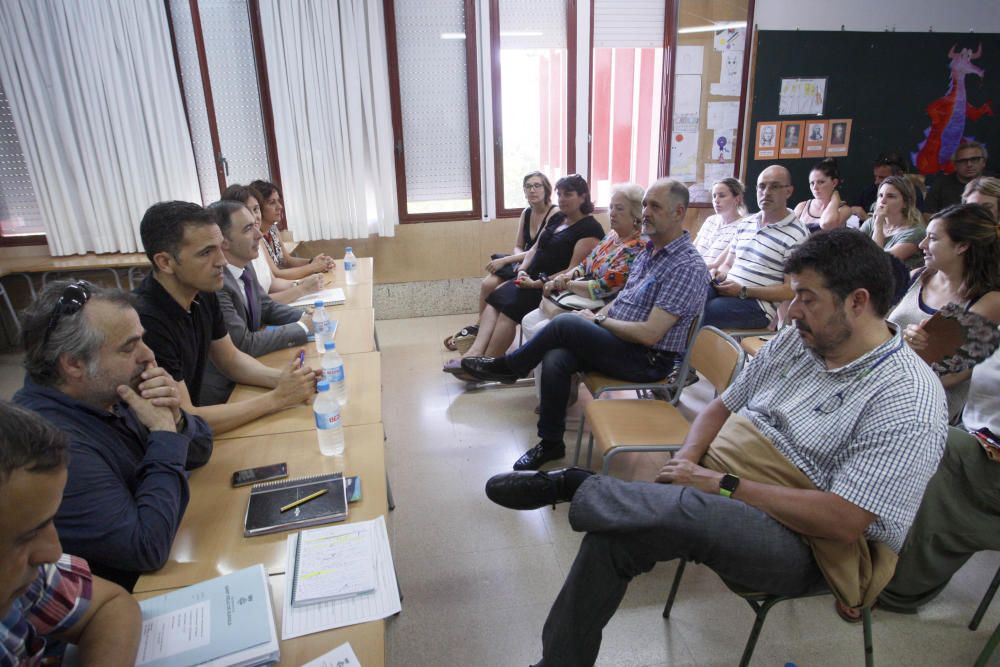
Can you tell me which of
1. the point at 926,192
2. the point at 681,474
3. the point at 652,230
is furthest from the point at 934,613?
the point at 926,192

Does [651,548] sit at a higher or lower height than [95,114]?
lower

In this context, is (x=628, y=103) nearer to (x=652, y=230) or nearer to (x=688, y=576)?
(x=652, y=230)

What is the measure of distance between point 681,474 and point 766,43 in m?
4.84

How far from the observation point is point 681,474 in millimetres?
1546

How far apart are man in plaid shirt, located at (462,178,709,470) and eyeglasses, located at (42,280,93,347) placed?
6.00 feet

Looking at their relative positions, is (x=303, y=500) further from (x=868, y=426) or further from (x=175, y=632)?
(x=868, y=426)

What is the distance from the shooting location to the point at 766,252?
327cm

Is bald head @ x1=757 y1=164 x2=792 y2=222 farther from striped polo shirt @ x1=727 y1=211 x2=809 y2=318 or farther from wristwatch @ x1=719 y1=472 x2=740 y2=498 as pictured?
wristwatch @ x1=719 y1=472 x2=740 y2=498

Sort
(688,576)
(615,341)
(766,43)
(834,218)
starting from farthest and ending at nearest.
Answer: (766,43) → (834,218) → (615,341) → (688,576)

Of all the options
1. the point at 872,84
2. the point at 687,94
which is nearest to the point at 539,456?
the point at 687,94

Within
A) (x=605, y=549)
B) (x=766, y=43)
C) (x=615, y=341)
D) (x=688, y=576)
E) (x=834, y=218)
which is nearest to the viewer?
(x=605, y=549)

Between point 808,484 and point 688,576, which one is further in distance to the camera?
point 688,576

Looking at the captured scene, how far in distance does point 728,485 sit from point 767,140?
4.68 metres

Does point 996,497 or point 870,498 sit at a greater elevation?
point 870,498
